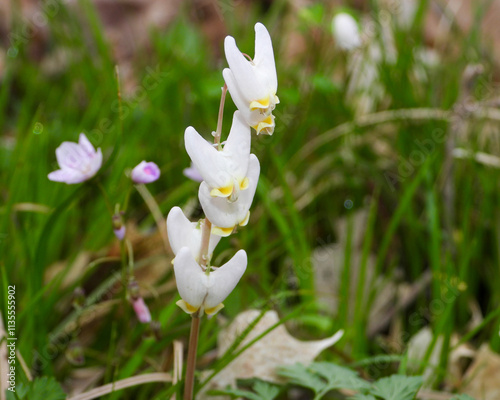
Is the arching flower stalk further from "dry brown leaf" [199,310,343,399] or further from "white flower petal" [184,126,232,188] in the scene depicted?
"dry brown leaf" [199,310,343,399]

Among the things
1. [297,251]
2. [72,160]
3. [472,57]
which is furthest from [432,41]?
[72,160]

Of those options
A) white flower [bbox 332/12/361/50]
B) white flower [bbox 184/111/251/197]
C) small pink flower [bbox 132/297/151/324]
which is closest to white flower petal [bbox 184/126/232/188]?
white flower [bbox 184/111/251/197]

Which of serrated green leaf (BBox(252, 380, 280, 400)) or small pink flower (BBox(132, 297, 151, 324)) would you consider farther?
small pink flower (BBox(132, 297, 151, 324))

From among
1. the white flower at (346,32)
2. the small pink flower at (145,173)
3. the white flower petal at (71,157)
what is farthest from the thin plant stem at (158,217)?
the white flower at (346,32)

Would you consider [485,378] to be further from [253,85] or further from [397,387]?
[253,85]

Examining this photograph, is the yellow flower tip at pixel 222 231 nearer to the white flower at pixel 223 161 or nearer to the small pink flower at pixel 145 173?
the white flower at pixel 223 161

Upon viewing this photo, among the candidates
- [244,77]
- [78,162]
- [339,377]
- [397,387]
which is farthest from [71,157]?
[397,387]

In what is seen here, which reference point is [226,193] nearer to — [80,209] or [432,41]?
[80,209]
